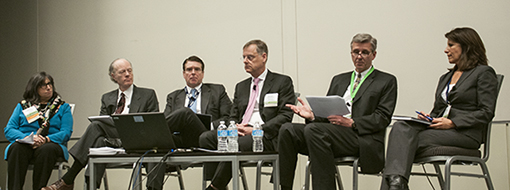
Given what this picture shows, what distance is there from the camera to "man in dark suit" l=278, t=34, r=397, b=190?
3.03 m

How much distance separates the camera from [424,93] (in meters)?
4.41

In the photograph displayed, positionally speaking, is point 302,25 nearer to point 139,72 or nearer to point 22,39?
point 139,72

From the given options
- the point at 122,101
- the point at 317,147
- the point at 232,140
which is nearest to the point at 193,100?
the point at 122,101

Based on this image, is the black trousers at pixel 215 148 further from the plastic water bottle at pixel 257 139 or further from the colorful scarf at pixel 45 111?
the colorful scarf at pixel 45 111

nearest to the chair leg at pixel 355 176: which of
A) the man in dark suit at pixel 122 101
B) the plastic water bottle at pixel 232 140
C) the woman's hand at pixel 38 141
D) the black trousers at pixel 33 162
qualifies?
the plastic water bottle at pixel 232 140

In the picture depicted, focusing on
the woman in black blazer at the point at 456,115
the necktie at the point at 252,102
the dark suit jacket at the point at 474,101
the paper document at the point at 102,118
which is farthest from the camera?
the necktie at the point at 252,102

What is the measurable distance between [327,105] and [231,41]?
2.37 meters

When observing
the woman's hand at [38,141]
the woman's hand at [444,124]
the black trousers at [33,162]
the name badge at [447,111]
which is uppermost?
the name badge at [447,111]

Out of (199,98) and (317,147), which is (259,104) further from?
(317,147)

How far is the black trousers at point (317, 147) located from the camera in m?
3.00

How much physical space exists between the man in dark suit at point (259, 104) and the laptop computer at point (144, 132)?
1.76ft

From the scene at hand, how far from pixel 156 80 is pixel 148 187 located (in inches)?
84.2

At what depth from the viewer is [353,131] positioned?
3.19 meters

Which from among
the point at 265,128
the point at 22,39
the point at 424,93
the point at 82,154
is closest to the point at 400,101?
the point at 424,93
